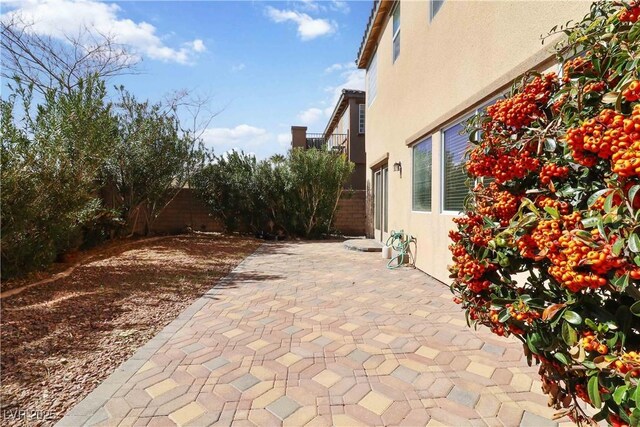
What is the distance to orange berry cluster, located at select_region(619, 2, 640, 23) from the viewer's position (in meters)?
1.40

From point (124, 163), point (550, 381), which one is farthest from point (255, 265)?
point (550, 381)

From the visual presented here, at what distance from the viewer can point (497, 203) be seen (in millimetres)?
1816

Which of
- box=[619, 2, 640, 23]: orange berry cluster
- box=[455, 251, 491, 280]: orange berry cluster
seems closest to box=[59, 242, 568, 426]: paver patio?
box=[455, 251, 491, 280]: orange berry cluster

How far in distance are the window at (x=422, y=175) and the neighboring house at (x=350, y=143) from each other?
5838 mm

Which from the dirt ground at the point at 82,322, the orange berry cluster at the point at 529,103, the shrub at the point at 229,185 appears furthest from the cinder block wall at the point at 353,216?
the orange berry cluster at the point at 529,103

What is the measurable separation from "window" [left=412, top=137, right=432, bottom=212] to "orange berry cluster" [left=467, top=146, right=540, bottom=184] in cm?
470

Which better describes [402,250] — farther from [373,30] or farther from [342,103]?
[342,103]

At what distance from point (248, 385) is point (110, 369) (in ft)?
4.38

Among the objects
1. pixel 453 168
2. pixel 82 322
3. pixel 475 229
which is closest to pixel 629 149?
pixel 475 229

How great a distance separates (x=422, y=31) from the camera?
6.62m

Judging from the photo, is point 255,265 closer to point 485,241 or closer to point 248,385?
point 248,385

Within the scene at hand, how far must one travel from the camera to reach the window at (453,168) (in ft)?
16.9

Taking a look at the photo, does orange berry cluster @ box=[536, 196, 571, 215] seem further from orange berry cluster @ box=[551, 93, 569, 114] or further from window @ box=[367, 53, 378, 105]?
window @ box=[367, 53, 378, 105]

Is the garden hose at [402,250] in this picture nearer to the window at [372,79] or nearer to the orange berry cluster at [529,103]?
the orange berry cluster at [529,103]
